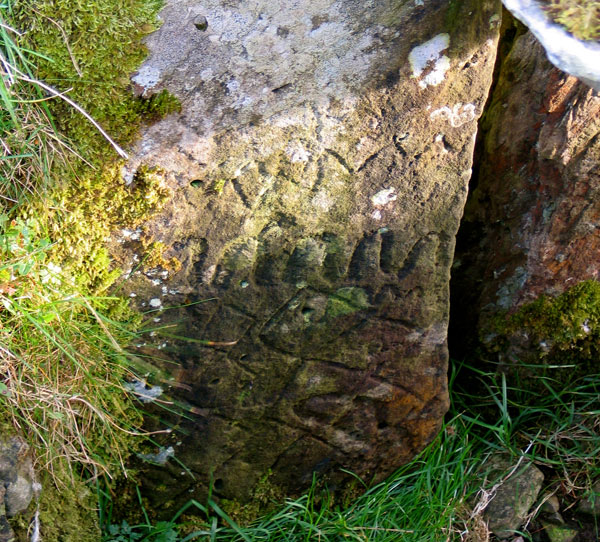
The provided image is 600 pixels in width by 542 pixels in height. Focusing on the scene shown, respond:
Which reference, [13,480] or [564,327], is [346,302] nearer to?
[564,327]

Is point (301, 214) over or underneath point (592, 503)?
over

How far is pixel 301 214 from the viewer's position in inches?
79.0

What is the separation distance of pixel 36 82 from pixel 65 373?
81 cm

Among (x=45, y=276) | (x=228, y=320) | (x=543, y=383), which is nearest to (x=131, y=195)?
(x=45, y=276)

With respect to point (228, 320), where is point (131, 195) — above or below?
above

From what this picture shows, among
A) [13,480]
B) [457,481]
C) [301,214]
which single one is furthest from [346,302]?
[13,480]

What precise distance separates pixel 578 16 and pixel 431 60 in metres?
0.51

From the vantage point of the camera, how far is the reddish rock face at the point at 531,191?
2.20 metres

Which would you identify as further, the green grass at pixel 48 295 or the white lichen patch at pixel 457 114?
the white lichen patch at pixel 457 114

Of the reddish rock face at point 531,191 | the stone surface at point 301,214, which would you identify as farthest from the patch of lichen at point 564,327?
the stone surface at point 301,214

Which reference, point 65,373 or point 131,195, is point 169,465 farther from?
point 131,195

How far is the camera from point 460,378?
8.96 ft

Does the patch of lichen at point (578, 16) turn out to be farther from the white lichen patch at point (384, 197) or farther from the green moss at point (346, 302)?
the green moss at point (346, 302)

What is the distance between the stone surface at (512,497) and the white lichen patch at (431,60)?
60.4 inches
